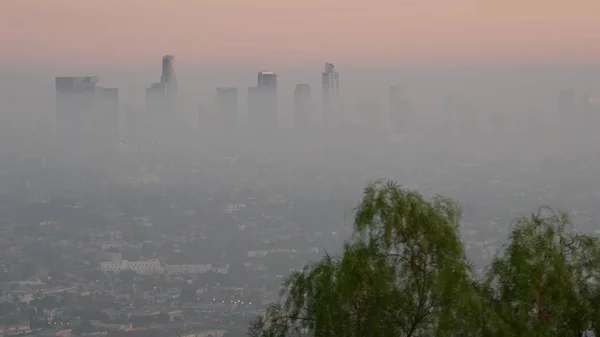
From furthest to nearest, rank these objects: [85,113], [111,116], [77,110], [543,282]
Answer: [111,116]
[85,113]
[77,110]
[543,282]

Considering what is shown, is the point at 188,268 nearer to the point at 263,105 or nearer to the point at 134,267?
the point at 134,267

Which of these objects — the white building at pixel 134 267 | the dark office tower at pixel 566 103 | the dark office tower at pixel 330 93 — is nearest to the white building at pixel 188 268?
the white building at pixel 134 267

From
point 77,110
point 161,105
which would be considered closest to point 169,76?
point 161,105

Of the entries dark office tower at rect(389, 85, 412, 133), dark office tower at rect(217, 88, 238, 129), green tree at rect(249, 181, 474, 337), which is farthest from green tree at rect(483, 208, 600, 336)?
dark office tower at rect(389, 85, 412, 133)

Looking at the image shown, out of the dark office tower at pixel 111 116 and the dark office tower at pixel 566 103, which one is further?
the dark office tower at pixel 566 103

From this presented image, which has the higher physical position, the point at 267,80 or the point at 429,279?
the point at 267,80

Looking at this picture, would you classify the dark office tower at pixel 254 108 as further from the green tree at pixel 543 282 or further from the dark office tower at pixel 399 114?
the green tree at pixel 543 282
